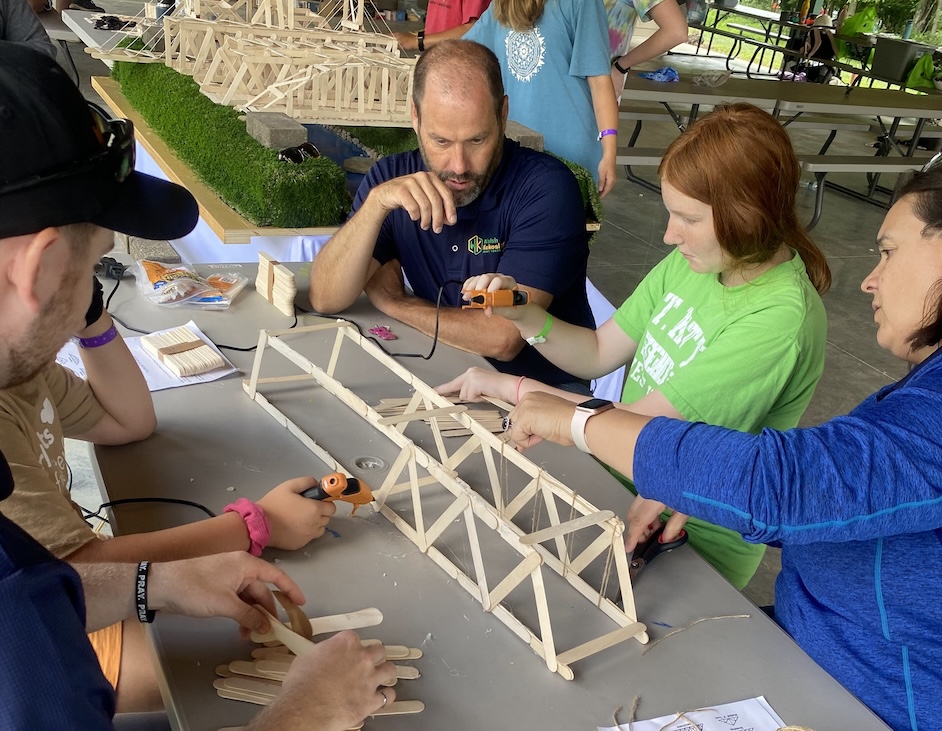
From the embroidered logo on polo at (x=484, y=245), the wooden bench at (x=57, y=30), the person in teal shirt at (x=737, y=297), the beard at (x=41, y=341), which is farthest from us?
the wooden bench at (x=57, y=30)

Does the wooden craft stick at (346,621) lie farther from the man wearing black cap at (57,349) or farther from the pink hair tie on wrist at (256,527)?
the pink hair tie on wrist at (256,527)

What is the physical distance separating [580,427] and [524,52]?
9.48ft

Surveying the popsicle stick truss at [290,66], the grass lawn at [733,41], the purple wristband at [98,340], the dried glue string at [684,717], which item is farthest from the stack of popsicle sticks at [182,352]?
the grass lawn at [733,41]

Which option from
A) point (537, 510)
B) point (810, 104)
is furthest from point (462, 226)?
point (810, 104)

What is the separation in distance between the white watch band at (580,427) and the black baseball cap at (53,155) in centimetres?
84

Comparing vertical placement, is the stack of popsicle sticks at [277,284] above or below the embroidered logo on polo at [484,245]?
below

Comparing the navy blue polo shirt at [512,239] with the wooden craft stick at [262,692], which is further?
the navy blue polo shirt at [512,239]

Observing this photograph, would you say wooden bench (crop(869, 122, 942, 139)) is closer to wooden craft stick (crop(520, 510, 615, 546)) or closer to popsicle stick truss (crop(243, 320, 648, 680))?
popsicle stick truss (crop(243, 320, 648, 680))

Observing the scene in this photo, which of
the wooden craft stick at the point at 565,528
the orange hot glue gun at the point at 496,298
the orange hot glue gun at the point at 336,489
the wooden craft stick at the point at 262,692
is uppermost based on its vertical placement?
the orange hot glue gun at the point at 496,298

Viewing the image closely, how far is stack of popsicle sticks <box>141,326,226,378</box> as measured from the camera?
2.15m

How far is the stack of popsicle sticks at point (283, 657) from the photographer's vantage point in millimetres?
1272

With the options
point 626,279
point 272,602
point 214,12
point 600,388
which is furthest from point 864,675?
point 626,279

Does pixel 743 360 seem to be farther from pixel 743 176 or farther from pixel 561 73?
pixel 561 73

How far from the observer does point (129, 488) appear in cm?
173
